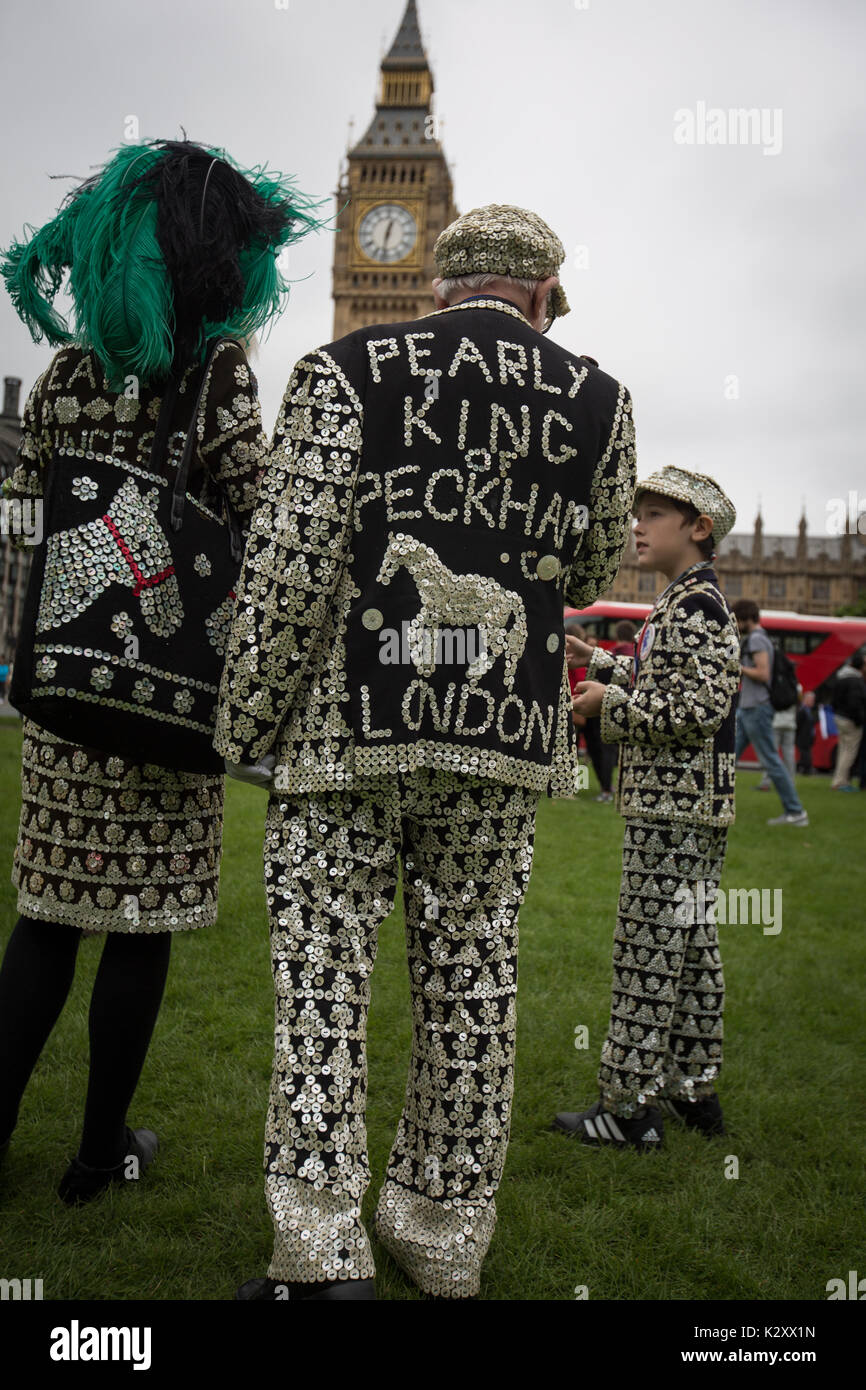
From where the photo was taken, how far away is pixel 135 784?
2.41 m

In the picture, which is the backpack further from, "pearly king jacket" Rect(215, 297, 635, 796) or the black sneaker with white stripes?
"pearly king jacket" Rect(215, 297, 635, 796)

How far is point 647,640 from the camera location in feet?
11.2

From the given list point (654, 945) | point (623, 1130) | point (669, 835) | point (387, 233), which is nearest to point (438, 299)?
point (669, 835)

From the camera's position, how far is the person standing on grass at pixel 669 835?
3.21 meters

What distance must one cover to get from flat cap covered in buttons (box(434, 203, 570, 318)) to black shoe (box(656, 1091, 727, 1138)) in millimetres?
2632

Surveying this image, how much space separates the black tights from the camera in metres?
2.51

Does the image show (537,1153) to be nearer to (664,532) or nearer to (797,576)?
(664,532)

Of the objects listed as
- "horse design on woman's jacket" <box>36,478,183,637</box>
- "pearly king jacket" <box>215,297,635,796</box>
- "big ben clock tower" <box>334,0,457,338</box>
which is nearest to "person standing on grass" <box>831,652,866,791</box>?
"pearly king jacket" <box>215,297,635,796</box>

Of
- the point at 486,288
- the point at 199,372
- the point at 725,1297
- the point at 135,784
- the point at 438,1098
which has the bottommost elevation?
the point at 725,1297

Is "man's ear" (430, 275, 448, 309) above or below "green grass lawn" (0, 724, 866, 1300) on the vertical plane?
above

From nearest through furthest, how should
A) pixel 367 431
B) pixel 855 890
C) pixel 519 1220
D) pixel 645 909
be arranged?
pixel 367 431 → pixel 519 1220 → pixel 645 909 → pixel 855 890
